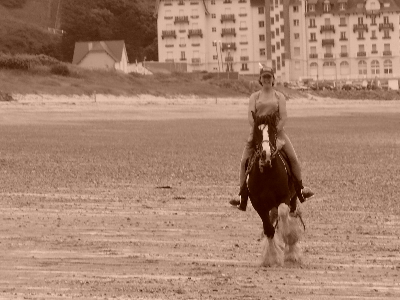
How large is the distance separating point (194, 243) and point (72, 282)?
3.28m

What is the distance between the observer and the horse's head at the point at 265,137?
12.3 m

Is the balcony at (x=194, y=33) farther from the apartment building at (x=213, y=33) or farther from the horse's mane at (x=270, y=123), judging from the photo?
the horse's mane at (x=270, y=123)

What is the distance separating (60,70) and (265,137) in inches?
2836

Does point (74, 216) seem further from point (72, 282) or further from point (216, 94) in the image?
point (216, 94)

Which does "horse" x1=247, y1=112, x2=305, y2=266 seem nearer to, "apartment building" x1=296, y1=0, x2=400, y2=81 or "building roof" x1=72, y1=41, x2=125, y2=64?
"building roof" x1=72, y1=41, x2=125, y2=64

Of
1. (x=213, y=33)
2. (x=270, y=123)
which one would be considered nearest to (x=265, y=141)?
(x=270, y=123)

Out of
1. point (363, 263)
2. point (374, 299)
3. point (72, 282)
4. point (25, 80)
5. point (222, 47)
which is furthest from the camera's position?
point (222, 47)

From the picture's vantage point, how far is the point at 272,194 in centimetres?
1281

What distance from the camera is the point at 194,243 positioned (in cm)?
1444

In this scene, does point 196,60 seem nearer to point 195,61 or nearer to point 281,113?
point 195,61

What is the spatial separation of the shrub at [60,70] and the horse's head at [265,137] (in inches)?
2789

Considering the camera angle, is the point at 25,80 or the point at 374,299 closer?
the point at 374,299

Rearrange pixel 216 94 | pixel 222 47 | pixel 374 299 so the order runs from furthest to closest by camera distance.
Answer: pixel 222 47 → pixel 216 94 → pixel 374 299

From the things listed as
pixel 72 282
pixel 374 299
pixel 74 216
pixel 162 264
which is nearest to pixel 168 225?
pixel 74 216
